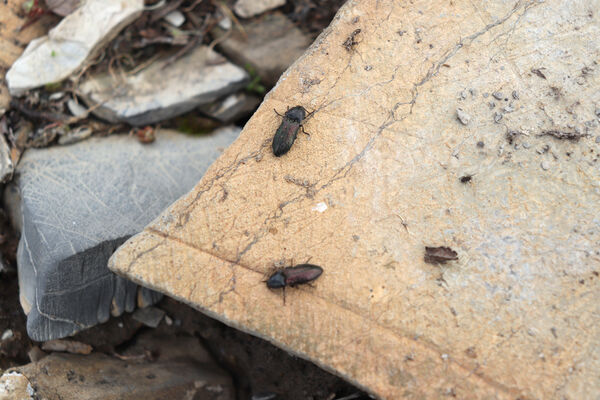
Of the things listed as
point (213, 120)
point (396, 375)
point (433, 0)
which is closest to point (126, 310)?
point (213, 120)

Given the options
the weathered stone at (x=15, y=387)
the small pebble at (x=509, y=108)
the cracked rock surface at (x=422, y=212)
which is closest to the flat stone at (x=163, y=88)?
the cracked rock surface at (x=422, y=212)

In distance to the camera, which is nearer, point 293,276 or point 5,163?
point 293,276

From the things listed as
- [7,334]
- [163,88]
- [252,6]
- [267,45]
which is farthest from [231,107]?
[7,334]

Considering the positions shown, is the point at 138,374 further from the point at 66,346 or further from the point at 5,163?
the point at 5,163

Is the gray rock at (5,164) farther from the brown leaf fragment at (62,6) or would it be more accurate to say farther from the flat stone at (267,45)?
the flat stone at (267,45)

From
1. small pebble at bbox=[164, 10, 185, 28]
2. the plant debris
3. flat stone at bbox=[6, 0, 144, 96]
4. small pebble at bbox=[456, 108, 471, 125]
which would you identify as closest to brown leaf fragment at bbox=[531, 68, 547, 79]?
small pebble at bbox=[456, 108, 471, 125]

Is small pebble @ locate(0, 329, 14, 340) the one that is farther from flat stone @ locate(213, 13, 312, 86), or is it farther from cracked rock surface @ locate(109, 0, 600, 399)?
flat stone @ locate(213, 13, 312, 86)
